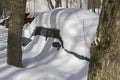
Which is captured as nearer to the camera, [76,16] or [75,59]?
[75,59]

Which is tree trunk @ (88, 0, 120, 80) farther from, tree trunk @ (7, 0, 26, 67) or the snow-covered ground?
tree trunk @ (7, 0, 26, 67)

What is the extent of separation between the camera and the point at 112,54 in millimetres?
2812

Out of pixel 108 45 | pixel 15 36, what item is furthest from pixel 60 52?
pixel 108 45

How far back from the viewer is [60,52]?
9.95m

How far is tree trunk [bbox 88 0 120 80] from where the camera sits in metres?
2.79

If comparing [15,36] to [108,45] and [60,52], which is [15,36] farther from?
[108,45]

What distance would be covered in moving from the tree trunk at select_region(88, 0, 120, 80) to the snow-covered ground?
4.69m

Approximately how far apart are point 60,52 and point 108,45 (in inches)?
281

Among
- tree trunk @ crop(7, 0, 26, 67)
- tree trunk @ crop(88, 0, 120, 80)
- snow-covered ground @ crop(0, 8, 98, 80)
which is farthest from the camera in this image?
tree trunk @ crop(7, 0, 26, 67)

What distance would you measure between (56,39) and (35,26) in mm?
2153

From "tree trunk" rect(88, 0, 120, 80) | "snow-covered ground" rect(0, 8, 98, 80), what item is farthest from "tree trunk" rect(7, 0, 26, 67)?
"tree trunk" rect(88, 0, 120, 80)

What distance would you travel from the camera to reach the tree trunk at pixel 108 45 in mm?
2787

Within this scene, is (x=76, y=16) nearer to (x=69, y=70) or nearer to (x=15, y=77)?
(x=69, y=70)

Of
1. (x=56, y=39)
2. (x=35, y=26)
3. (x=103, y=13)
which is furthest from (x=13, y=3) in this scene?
(x=103, y=13)
